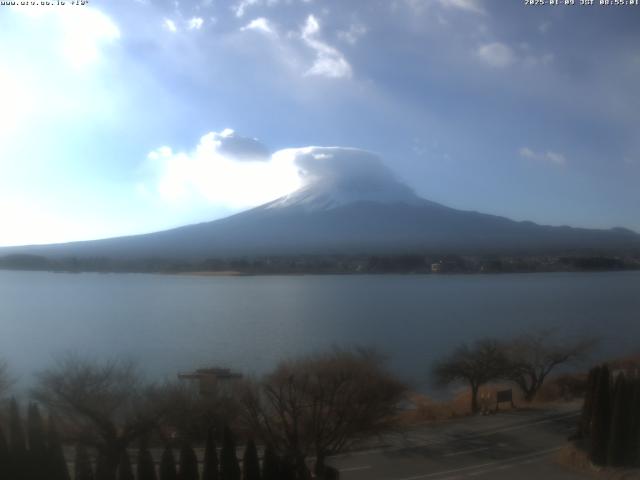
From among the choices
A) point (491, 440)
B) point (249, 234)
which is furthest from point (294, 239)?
point (491, 440)

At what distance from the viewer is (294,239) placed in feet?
136

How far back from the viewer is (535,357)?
37.7 feet

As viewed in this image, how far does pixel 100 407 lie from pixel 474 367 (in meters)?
6.42

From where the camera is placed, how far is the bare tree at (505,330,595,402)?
10.9 m

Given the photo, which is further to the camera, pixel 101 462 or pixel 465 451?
pixel 465 451

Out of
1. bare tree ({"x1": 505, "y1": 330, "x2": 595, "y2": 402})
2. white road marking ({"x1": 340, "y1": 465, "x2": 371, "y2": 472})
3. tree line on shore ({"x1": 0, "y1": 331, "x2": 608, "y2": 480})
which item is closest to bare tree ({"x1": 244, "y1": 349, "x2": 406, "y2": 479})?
tree line on shore ({"x1": 0, "y1": 331, "x2": 608, "y2": 480})

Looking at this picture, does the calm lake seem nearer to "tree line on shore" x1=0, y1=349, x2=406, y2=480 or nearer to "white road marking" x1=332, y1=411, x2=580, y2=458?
"tree line on shore" x1=0, y1=349, x2=406, y2=480

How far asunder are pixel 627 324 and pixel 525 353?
819cm

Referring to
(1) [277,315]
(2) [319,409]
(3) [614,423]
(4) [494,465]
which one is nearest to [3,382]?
(2) [319,409]

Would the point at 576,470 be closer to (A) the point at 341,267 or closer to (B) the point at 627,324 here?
(B) the point at 627,324

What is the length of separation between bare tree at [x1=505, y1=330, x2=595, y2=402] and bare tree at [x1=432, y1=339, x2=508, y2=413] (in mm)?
335

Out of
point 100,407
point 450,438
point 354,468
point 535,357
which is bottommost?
point 450,438

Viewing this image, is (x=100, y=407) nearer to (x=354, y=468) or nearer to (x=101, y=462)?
(x=101, y=462)

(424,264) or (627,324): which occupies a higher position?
(424,264)
